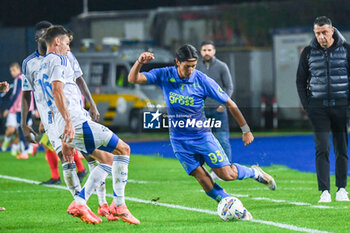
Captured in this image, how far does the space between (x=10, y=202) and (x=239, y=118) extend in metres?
3.74

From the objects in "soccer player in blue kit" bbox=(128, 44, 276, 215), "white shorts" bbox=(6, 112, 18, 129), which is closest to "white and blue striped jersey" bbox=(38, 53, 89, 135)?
"soccer player in blue kit" bbox=(128, 44, 276, 215)

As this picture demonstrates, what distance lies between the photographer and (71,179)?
9.91m

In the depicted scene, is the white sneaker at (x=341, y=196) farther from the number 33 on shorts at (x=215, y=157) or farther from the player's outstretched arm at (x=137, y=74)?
the player's outstretched arm at (x=137, y=74)

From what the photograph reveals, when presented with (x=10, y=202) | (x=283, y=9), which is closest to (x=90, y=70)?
(x=283, y=9)

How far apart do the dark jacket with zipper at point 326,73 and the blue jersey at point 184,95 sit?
1910mm

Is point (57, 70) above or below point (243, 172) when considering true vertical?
above

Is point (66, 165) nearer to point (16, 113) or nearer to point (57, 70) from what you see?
point (57, 70)

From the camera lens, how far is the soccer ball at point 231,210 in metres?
9.32

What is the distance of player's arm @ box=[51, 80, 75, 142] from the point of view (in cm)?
887

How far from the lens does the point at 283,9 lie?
2800 centimetres

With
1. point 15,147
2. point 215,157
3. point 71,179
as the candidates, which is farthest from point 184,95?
point 15,147

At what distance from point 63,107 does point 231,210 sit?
2013 millimetres

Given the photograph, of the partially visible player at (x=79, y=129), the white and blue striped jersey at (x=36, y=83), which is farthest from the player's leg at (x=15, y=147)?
the partially visible player at (x=79, y=129)

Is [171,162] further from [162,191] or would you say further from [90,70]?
[90,70]
